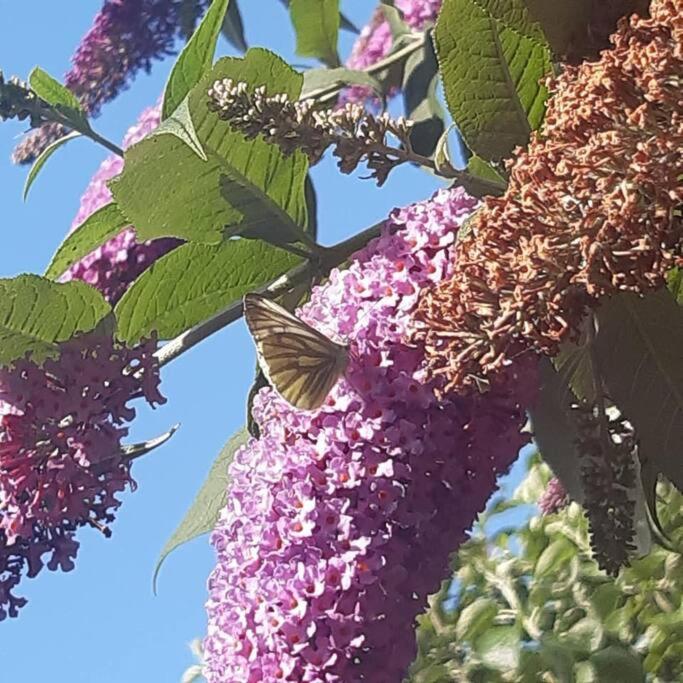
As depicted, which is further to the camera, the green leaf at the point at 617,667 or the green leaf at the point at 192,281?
the green leaf at the point at 617,667

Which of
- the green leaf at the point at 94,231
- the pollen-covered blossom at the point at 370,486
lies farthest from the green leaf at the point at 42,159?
the pollen-covered blossom at the point at 370,486

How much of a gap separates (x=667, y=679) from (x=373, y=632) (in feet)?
2.22

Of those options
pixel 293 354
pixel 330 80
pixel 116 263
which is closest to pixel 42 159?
pixel 116 263

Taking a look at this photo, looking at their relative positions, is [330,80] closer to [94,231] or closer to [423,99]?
[423,99]

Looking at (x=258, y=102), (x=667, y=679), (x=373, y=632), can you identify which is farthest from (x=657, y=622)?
(x=258, y=102)

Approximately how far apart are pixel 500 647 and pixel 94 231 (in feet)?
2.09

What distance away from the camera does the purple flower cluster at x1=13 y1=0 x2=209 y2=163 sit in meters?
1.19

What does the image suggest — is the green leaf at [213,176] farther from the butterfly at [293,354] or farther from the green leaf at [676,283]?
the green leaf at [676,283]

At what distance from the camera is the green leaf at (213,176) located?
2.08 feet

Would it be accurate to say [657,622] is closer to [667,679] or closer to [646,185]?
[667,679]

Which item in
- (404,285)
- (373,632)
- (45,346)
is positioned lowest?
(373,632)

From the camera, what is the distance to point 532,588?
1294 mm

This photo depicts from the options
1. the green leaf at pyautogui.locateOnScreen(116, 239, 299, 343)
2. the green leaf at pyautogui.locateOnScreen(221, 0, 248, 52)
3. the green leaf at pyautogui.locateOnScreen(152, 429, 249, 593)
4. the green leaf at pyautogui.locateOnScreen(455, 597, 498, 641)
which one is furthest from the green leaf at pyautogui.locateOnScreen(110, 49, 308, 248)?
the green leaf at pyautogui.locateOnScreen(455, 597, 498, 641)

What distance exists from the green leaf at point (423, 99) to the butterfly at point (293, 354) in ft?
1.61
